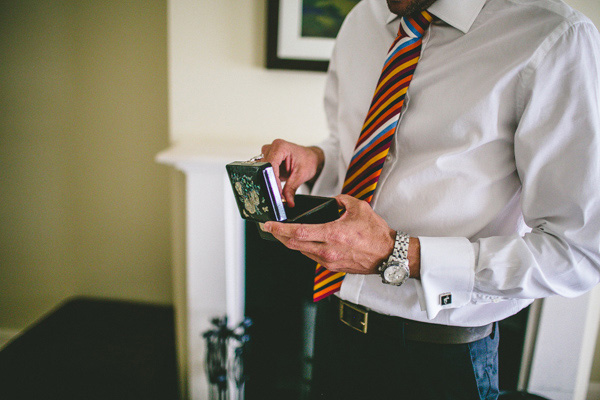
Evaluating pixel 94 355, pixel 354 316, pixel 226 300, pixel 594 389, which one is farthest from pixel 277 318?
pixel 594 389

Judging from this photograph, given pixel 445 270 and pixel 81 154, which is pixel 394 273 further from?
pixel 81 154

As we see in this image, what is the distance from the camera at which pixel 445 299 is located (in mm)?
580

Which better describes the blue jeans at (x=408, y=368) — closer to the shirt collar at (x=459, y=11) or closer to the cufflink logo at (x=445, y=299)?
the cufflink logo at (x=445, y=299)

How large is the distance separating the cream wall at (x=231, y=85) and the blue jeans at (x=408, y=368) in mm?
970

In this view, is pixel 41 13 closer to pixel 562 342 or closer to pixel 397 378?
pixel 397 378

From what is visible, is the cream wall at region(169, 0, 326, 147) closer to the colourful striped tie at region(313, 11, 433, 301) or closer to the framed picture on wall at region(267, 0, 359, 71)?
the framed picture on wall at region(267, 0, 359, 71)

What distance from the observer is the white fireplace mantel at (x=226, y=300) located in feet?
4.17

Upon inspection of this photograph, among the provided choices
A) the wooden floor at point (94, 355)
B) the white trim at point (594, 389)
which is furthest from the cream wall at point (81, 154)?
the white trim at point (594, 389)

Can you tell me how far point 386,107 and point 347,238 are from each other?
26cm

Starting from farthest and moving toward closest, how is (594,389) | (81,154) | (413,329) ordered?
(81,154) < (594,389) < (413,329)

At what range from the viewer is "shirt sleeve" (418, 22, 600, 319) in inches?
20.6

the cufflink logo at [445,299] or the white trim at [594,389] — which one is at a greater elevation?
the cufflink logo at [445,299]

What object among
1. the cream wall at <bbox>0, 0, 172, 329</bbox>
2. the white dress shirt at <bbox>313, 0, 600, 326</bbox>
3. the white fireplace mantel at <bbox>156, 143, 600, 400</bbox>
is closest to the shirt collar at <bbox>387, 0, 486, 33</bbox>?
the white dress shirt at <bbox>313, 0, 600, 326</bbox>

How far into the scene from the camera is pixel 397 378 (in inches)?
26.5
